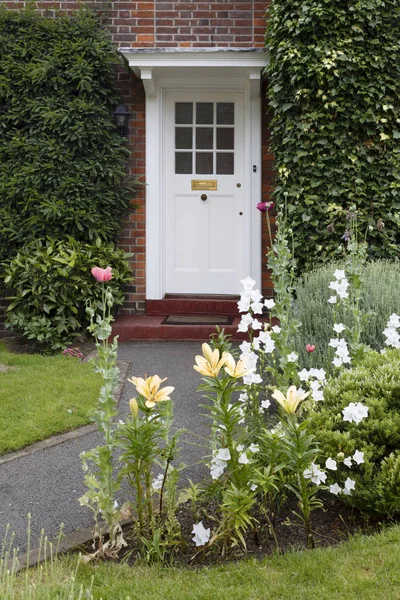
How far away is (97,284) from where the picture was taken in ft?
26.2

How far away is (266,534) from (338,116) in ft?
17.4

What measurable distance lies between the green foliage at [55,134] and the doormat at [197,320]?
1152 millimetres

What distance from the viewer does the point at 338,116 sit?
7.77 meters

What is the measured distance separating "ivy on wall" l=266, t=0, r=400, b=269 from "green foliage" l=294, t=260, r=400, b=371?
5.87ft

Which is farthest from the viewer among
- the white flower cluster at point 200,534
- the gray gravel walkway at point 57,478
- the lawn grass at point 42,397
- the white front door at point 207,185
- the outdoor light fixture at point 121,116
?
the white front door at point 207,185

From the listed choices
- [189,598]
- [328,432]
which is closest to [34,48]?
[328,432]

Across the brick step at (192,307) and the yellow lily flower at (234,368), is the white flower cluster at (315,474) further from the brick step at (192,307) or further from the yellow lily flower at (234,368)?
the brick step at (192,307)

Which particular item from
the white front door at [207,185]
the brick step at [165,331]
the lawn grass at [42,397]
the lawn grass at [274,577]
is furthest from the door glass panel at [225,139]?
the lawn grass at [274,577]

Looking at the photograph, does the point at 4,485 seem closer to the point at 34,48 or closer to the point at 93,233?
the point at 93,233

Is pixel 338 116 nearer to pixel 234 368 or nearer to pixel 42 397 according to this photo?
pixel 42 397

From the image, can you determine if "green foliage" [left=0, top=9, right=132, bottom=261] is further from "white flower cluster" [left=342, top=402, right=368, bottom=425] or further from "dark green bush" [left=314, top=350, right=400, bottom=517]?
"white flower cluster" [left=342, top=402, right=368, bottom=425]

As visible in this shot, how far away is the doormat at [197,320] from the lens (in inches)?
328

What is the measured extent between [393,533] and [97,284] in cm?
520

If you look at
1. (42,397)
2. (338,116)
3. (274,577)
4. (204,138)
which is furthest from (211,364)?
(204,138)
